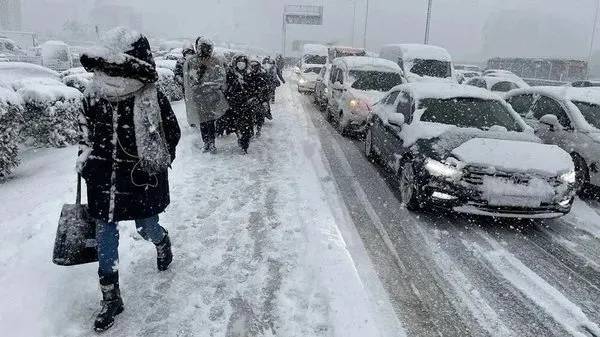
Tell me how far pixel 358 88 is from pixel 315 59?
1399 centimetres

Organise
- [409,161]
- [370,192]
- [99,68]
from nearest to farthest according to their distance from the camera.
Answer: [99,68]
[409,161]
[370,192]

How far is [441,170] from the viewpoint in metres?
5.44

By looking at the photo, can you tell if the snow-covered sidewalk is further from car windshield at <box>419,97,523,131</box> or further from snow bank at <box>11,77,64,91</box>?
snow bank at <box>11,77,64,91</box>

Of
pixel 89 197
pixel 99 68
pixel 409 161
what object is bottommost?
pixel 409 161

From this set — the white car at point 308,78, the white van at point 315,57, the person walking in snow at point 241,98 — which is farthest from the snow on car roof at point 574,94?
the white van at point 315,57

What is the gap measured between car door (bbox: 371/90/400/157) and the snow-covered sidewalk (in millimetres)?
1770

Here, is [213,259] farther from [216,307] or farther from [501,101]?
[501,101]

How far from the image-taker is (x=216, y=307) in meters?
3.52

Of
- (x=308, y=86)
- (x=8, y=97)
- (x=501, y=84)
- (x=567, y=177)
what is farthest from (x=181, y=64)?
(x=501, y=84)

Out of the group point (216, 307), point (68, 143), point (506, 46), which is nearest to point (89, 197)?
point (216, 307)

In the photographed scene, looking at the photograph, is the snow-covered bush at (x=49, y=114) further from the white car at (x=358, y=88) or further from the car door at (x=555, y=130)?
the car door at (x=555, y=130)

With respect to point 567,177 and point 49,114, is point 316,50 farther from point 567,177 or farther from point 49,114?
point 567,177

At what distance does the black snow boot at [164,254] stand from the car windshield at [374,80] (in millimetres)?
8606

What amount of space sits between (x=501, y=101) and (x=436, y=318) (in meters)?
4.62
